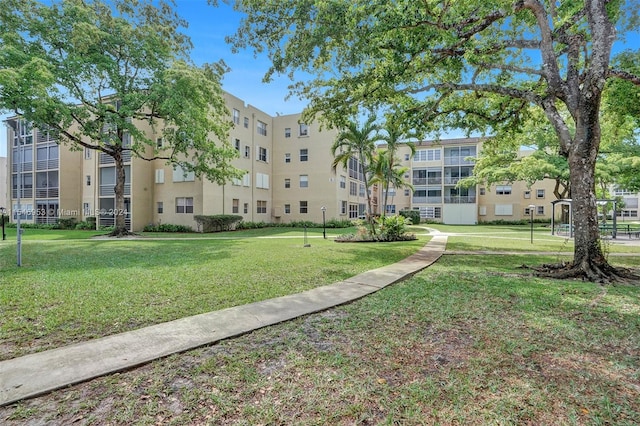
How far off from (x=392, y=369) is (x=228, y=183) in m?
25.0

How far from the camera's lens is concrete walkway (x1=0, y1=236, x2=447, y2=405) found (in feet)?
9.86

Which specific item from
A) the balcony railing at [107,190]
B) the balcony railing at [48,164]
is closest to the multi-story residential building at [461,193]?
the balcony railing at [107,190]

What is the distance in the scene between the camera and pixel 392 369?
10.9ft

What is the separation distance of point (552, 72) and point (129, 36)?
19.6 meters

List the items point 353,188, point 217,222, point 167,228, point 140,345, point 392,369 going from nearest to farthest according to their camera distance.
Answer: point 392,369 < point 140,345 < point 217,222 < point 167,228 < point 353,188

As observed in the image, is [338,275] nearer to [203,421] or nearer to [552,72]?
[203,421]

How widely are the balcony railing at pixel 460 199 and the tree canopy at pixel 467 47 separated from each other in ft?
109

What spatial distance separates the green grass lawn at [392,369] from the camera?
2.60 meters

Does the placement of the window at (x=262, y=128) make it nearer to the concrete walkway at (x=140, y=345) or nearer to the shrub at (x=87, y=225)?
the shrub at (x=87, y=225)

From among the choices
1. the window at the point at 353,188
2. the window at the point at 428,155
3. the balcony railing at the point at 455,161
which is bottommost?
the window at the point at 353,188

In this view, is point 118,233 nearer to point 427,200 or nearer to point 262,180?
point 262,180

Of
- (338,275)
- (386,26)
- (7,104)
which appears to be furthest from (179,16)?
(338,275)

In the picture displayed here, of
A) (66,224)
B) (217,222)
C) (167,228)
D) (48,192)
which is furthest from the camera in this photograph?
(48,192)

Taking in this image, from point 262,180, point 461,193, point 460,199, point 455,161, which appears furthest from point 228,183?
point 455,161
